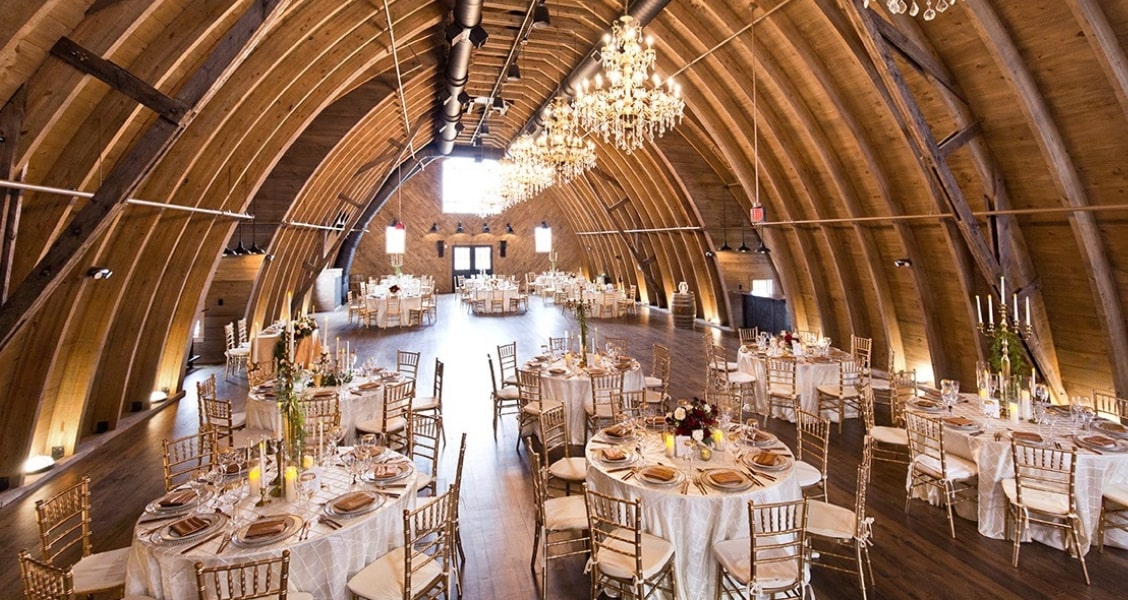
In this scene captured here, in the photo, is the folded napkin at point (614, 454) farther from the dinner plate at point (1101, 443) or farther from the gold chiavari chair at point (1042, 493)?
the dinner plate at point (1101, 443)

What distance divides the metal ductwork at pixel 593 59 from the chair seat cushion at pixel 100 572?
700 centimetres

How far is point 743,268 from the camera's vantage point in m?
16.4

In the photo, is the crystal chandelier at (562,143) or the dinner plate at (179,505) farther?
the crystal chandelier at (562,143)

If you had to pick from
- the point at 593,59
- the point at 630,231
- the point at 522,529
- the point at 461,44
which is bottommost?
the point at 522,529

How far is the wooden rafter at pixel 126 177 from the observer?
432 centimetres

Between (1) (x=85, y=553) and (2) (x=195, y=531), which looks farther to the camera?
(1) (x=85, y=553)

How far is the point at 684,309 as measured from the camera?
16938 millimetres

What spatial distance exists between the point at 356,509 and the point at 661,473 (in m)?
2.15

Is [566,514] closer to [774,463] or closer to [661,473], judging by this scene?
[661,473]

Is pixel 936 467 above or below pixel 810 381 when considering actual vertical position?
below

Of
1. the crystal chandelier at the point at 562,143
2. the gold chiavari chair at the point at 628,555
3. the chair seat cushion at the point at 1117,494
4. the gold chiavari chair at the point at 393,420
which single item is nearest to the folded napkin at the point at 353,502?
the gold chiavari chair at the point at 628,555

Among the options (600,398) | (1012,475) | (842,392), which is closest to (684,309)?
(842,392)

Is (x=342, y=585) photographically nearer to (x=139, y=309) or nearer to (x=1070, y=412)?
(x=139, y=309)

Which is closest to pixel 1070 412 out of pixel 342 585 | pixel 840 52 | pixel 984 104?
pixel 984 104
